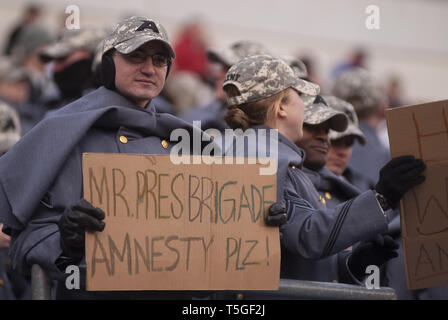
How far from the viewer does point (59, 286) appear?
466 centimetres

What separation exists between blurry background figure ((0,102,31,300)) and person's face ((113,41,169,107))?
1535 mm

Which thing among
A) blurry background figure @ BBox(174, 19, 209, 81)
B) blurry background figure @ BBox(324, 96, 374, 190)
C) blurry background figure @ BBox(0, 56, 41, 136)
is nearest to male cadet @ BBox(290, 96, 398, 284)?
blurry background figure @ BBox(324, 96, 374, 190)

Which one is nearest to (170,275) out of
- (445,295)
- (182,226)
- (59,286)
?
(182,226)

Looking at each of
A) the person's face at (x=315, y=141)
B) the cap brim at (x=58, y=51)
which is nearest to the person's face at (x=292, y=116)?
the person's face at (x=315, y=141)

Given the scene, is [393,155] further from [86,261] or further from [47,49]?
[47,49]

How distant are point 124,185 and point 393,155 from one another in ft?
4.29

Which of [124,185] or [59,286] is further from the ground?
[124,185]

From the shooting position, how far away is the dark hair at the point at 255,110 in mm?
4973

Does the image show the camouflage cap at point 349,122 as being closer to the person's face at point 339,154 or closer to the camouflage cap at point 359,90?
the person's face at point 339,154

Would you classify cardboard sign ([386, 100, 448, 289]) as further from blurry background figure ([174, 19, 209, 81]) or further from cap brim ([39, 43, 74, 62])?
blurry background figure ([174, 19, 209, 81])

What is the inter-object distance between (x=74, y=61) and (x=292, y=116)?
2871mm

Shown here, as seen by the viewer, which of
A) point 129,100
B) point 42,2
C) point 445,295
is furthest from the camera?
point 42,2

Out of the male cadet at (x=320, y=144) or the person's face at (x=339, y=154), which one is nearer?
the male cadet at (x=320, y=144)

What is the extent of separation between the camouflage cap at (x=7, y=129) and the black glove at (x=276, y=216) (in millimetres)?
2402
